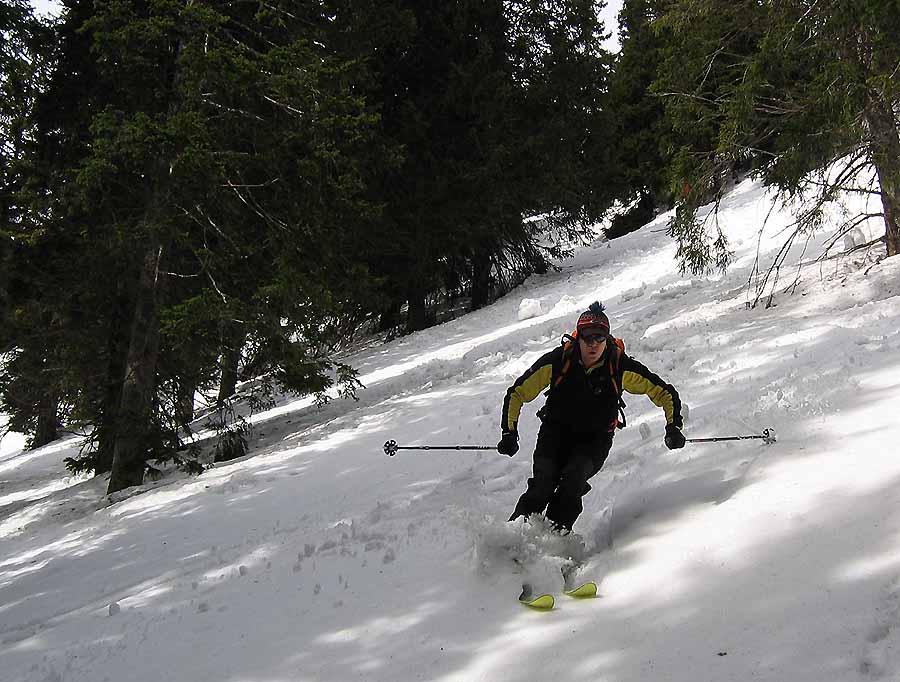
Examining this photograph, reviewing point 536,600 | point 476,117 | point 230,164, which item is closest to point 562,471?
point 536,600

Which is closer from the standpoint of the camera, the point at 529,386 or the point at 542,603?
the point at 542,603

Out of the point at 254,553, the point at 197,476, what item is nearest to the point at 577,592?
the point at 254,553

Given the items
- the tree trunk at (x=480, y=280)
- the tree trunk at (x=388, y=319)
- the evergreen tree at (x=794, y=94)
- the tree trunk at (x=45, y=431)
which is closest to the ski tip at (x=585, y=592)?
the evergreen tree at (x=794, y=94)

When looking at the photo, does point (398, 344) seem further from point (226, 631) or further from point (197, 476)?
point (226, 631)

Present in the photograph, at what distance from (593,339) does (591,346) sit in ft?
0.22

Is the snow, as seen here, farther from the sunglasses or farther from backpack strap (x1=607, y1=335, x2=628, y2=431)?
the sunglasses

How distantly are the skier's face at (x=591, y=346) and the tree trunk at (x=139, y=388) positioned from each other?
26.0ft

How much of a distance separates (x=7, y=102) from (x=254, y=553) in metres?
8.08

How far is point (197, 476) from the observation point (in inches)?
389

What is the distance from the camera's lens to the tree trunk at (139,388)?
10.5 m

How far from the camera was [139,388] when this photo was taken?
35.0 ft

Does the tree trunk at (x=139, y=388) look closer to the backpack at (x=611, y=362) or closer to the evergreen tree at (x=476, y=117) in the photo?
the evergreen tree at (x=476, y=117)

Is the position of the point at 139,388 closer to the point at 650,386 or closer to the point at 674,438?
the point at 650,386

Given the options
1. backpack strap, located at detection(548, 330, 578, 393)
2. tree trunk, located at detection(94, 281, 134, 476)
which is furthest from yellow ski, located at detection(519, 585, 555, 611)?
tree trunk, located at detection(94, 281, 134, 476)
